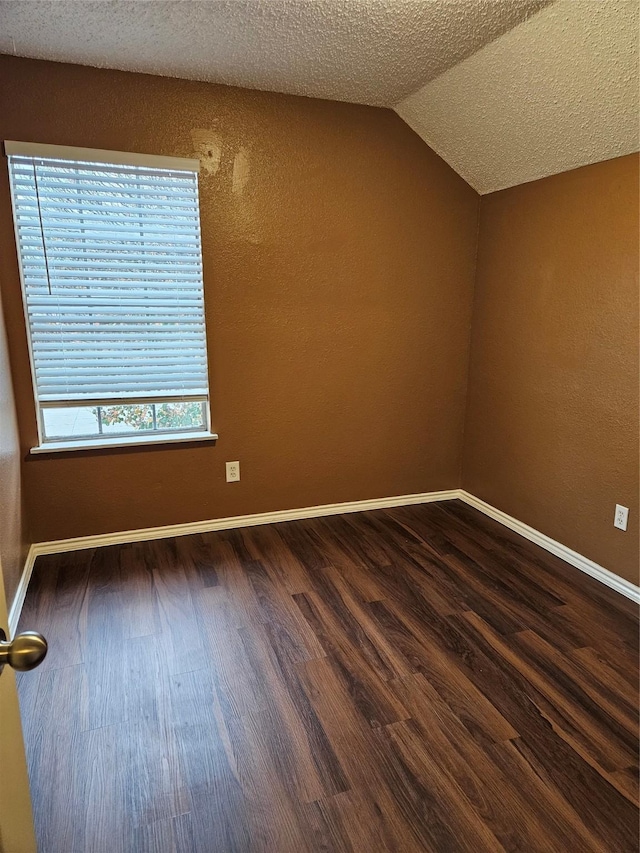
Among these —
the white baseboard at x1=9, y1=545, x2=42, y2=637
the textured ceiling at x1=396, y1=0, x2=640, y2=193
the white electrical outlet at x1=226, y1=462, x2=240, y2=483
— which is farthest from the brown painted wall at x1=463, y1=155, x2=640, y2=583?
the white baseboard at x1=9, y1=545, x2=42, y2=637

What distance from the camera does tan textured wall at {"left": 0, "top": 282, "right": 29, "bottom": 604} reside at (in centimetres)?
210

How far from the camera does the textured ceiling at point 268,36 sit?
6.19 ft

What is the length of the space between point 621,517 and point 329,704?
1619mm

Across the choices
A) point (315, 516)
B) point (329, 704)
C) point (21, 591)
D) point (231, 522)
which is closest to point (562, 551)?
point (315, 516)

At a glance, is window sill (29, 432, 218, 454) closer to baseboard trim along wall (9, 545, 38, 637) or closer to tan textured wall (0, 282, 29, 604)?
tan textured wall (0, 282, 29, 604)

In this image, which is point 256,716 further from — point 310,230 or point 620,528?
point 310,230

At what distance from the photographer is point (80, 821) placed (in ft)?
4.37

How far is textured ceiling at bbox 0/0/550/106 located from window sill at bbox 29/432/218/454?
1780mm

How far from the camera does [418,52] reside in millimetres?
2219

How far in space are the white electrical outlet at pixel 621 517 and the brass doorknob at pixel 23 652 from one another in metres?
2.47

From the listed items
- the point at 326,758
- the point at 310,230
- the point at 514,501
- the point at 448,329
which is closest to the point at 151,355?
the point at 310,230

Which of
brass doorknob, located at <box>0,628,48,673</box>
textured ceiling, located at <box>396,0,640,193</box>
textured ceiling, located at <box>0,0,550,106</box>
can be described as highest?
textured ceiling, located at <box>0,0,550,106</box>

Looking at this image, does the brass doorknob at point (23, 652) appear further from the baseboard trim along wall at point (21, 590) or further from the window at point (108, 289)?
the window at point (108, 289)

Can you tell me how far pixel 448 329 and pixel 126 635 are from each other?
251 centimetres
